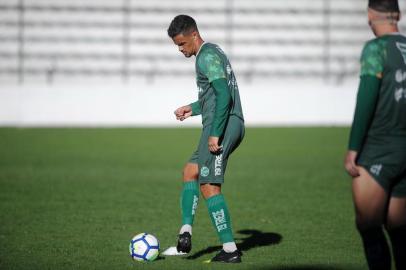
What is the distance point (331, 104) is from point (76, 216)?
1476 cm

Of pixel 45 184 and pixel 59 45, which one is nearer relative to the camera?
pixel 45 184

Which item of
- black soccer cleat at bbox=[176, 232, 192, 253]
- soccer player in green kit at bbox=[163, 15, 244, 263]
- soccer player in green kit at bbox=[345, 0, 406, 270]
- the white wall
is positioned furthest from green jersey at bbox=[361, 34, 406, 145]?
the white wall

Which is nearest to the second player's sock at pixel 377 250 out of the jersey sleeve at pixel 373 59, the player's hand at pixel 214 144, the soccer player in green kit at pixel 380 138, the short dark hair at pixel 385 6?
the soccer player in green kit at pixel 380 138

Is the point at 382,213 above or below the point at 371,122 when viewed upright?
below

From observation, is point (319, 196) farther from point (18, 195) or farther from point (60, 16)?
point (60, 16)

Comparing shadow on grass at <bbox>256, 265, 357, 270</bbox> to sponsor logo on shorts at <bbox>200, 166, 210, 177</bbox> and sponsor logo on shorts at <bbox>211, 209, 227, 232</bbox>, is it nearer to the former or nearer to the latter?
sponsor logo on shorts at <bbox>211, 209, 227, 232</bbox>

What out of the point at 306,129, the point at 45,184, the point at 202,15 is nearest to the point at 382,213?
the point at 45,184

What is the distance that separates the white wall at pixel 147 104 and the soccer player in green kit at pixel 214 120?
15.4 meters

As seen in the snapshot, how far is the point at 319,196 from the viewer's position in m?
11.2

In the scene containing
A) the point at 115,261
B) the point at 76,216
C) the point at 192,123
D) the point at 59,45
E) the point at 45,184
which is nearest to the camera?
the point at 115,261

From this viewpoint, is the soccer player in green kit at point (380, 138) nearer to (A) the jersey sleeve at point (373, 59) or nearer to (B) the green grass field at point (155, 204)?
(A) the jersey sleeve at point (373, 59)

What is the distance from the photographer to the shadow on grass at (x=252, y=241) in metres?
7.49

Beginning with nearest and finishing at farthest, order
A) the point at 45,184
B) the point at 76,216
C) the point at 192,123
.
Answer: the point at 76,216
the point at 45,184
the point at 192,123

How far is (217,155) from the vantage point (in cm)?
668
